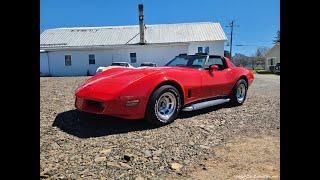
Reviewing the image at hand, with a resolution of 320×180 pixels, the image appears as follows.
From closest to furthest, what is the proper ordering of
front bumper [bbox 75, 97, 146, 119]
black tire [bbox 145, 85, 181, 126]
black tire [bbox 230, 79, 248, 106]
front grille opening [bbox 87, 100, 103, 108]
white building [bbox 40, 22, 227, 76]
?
front bumper [bbox 75, 97, 146, 119] < front grille opening [bbox 87, 100, 103, 108] < black tire [bbox 145, 85, 181, 126] < black tire [bbox 230, 79, 248, 106] < white building [bbox 40, 22, 227, 76]

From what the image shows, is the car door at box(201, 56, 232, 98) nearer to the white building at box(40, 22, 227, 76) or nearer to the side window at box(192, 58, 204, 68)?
the side window at box(192, 58, 204, 68)

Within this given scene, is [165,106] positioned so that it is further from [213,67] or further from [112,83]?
[213,67]

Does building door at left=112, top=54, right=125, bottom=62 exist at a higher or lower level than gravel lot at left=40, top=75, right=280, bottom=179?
higher

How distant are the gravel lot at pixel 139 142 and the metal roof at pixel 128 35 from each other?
2525 cm

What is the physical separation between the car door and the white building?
76.5ft

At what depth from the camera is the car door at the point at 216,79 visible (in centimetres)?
621

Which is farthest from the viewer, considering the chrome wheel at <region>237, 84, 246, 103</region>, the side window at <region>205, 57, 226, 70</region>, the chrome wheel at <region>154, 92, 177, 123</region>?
the chrome wheel at <region>237, 84, 246, 103</region>

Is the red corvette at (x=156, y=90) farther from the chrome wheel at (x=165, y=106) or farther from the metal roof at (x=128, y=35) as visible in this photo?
the metal roof at (x=128, y=35)

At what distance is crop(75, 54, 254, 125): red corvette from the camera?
4.82m

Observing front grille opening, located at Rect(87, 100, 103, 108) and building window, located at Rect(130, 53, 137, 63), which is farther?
building window, located at Rect(130, 53, 137, 63)

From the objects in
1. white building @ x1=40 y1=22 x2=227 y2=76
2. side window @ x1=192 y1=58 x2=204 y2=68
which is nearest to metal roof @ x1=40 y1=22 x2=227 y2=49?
white building @ x1=40 y1=22 x2=227 y2=76

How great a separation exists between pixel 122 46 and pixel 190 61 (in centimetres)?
2469
